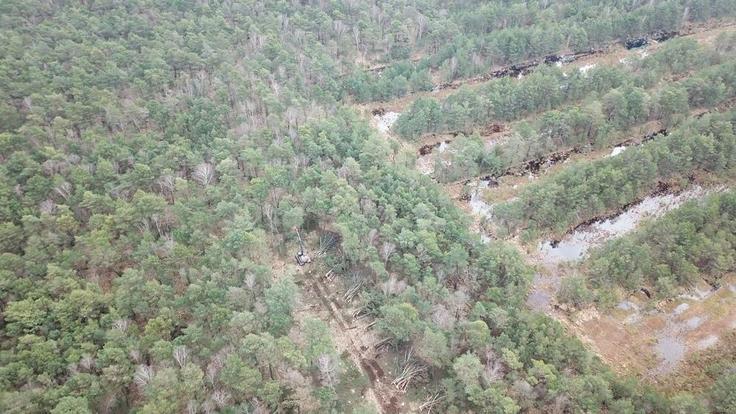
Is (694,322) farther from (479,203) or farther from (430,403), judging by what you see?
(430,403)

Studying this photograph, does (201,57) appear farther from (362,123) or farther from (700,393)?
(700,393)

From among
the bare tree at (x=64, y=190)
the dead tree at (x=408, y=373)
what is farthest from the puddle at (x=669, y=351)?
the bare tree at (x=64, y=190)

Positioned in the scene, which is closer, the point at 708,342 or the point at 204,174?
the point at 708,342

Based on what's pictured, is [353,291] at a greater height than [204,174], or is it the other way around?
[204,174]

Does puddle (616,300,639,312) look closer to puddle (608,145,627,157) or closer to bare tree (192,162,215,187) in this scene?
puddle (608,145,627,157)

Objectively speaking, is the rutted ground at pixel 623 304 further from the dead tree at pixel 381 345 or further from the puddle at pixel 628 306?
the dead tree at pixel 381 345

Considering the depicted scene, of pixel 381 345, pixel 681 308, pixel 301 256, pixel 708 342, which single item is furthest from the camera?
pixel 301 256

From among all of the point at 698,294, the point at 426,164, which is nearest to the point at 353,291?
the point at 426,164

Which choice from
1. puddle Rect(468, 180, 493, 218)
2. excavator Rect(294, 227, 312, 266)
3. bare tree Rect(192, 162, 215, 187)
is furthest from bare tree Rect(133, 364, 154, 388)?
puddle Rect(468, 180, 493, 218)
